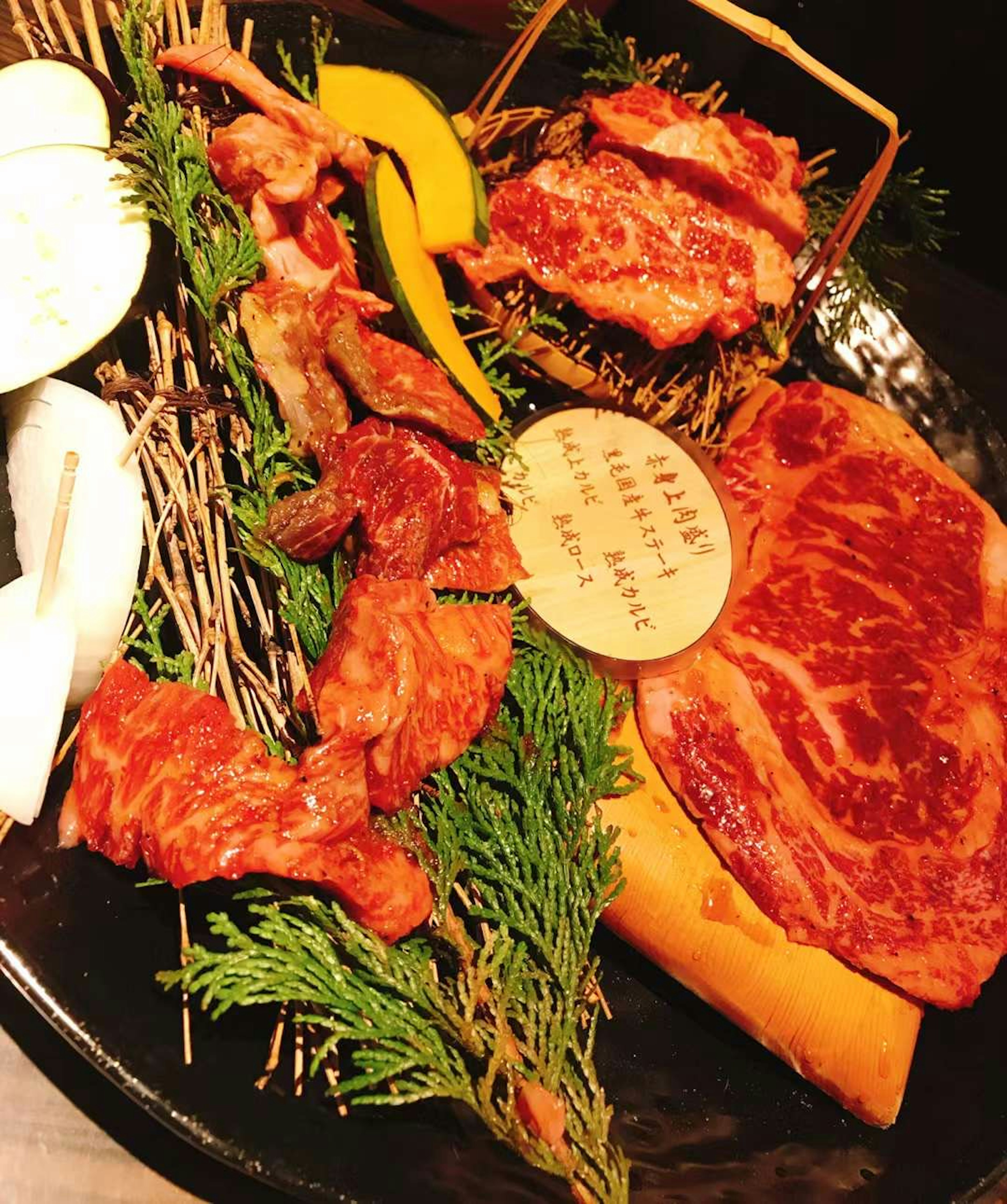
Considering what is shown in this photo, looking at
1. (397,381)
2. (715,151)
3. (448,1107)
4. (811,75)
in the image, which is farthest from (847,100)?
(448,1107)

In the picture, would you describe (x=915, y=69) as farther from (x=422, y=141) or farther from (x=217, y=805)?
(x=217, y=805)

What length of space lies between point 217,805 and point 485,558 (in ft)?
2.89

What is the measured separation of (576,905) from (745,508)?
1399 millimetres

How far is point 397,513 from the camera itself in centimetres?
200

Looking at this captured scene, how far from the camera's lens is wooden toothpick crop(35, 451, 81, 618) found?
160 cm

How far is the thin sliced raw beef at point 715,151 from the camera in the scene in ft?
8.86

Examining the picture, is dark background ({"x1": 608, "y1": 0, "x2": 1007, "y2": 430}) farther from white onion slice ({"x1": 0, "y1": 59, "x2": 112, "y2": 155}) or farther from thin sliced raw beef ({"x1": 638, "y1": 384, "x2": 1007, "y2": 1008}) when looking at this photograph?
white onion slice ({"x1": 0, "y1": 59, "x2": 112, "y2": 155})

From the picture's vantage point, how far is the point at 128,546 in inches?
74.7

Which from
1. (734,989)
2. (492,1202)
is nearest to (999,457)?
(734,989)

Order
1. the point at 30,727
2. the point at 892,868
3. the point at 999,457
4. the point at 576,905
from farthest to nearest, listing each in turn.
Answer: the point at 999,457
the point at 892,868
the point at 576,905
the point at 30,727

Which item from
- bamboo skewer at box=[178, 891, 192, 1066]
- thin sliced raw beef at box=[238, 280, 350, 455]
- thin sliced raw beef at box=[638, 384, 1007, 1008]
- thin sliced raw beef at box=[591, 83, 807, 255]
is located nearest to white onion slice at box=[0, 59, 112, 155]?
thin sliced raw beef at box=[238, 280, 350, 455]

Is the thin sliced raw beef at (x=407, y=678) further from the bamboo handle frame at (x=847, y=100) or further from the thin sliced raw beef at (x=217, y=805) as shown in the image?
the bamboo handle frame at (x=847, y=100)

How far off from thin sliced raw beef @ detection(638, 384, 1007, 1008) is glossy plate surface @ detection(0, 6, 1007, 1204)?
13.1 inches

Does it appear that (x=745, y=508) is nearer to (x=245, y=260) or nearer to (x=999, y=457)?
(x=999, y=457)
